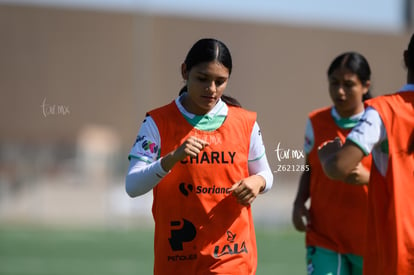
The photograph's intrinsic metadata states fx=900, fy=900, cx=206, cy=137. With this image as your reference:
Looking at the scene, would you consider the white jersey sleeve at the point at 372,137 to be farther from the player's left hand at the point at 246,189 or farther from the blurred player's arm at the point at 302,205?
the blurred player's arm at the point at 302,205

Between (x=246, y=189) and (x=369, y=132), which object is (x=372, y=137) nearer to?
(x=369, y=132)

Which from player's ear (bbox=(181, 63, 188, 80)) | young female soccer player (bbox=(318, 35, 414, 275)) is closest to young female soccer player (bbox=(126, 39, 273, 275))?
player's ear (bbox=(181, 63, 188, 80))

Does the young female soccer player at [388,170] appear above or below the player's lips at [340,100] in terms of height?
below

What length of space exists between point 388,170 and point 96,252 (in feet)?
41.6

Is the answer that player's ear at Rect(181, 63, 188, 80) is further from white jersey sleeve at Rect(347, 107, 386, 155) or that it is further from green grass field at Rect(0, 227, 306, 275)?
green grass field at Rect(0, 227, 306, 275)

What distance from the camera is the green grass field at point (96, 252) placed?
13309 mm

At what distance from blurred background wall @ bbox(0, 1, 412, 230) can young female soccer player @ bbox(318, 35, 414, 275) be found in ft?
58.4

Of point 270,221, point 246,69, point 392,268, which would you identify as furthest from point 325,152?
point 246,69

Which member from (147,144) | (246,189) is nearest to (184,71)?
(147,144)

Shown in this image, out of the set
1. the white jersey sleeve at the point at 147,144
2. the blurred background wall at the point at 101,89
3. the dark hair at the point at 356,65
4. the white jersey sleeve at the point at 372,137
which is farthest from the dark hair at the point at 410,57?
the blurred background wall at the point at 101,89

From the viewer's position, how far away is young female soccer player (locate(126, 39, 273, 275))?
14.8 ft

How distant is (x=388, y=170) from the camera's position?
395 cm

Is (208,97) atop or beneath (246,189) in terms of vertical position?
atop

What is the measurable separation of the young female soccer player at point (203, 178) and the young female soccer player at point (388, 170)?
2.34 ft
